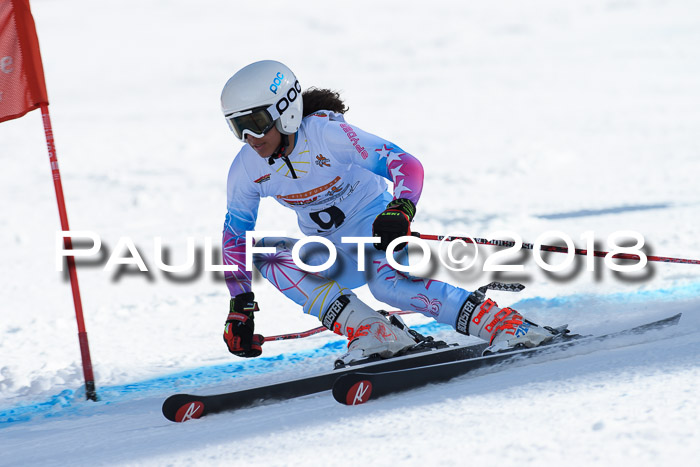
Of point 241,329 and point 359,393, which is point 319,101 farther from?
point 359,393

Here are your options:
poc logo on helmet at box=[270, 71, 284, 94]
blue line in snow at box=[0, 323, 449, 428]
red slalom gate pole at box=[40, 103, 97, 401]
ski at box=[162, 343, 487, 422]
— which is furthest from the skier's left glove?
red slalom gate pole at box=[40, 103, 97, 401]

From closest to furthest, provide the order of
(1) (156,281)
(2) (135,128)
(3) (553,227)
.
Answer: (1) (156,281) → (3) (553,227) → (2) (135,128)

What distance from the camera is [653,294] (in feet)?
19.5

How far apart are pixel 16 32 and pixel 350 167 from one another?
2344 mm

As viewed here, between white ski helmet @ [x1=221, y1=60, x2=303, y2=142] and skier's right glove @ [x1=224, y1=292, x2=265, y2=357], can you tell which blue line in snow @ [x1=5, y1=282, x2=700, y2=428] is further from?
white ski helmet @ [x1=221, y1=60, x2=303, y2=142]

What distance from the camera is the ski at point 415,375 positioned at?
3.08 meters

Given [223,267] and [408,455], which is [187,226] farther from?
[408,455]

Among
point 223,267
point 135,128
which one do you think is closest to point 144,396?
point 223,267

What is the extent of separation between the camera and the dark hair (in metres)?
4.15

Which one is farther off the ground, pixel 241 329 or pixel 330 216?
pixel 330 216

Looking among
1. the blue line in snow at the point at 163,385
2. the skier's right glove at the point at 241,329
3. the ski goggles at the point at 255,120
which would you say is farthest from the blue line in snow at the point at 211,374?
the ski goggles at the point at 255,120

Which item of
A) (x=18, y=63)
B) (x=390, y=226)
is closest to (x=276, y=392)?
(x=390, y=226)

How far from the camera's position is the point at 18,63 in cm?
474

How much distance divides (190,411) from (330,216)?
1365mm
